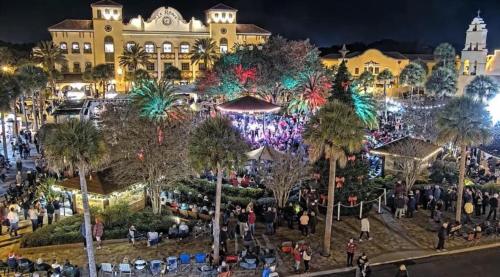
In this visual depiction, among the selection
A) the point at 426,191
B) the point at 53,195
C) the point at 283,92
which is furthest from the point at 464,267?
the point at 283,92

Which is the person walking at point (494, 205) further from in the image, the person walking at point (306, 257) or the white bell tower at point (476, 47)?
the white bell tower at point (476, 47)

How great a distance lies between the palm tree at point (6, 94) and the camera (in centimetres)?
3147

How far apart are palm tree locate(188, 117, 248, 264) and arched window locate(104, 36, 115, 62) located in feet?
188

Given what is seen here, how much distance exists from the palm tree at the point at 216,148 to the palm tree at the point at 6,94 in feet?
66.9

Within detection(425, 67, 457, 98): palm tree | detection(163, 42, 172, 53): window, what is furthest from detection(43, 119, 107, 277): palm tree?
detection(163, 42, 172, 53): window

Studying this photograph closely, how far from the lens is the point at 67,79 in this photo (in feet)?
211

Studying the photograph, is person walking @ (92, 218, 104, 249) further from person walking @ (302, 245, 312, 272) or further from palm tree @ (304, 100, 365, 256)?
palm tree @ (304, 100, 365, 256)

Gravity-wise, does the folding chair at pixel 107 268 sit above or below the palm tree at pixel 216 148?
below

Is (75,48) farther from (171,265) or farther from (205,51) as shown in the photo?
(171,265)

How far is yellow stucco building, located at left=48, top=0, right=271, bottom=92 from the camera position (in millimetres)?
67312

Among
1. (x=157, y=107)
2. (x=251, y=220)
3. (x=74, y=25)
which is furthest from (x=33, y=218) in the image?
(x=74, y=25)

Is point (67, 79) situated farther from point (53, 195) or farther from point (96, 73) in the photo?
point (53, 195)

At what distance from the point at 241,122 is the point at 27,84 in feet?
59.0

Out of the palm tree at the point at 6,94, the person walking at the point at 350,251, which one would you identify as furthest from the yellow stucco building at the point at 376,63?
the person walking at the point at 350,251
